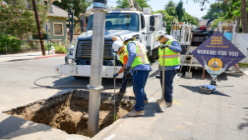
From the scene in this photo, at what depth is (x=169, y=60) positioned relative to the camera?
4641 millimetres

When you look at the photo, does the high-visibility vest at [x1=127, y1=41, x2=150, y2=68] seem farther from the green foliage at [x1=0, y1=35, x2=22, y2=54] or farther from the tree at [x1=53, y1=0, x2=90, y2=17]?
the tree at [x1=53, y1=0, x2=90, y2=17]

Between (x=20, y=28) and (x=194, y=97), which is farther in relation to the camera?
(x=20, y=28)

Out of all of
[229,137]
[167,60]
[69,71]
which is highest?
[167,60]

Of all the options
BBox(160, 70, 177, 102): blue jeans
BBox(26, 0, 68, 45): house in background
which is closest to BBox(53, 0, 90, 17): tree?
BBox(26, 0, 68, 45): house in background

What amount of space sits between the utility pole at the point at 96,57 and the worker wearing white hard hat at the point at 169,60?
1644 mm

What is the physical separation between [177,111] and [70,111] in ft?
8.94

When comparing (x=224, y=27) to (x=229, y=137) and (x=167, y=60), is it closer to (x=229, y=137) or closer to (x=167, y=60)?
(x=167, y=60)

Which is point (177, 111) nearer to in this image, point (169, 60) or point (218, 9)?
point (169, 60)

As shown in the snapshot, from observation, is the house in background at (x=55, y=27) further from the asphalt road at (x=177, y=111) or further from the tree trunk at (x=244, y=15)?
the tree trunk at (x=244, y=15)

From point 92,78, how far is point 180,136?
1.84 meters

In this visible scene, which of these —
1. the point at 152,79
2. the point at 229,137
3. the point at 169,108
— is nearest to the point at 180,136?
the point at 229,137

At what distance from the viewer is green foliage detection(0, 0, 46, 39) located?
57.0 ft

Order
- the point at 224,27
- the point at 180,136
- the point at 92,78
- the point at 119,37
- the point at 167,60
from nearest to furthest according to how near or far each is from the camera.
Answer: the point at 180,136, the point at 92,78, the point at 167,60, the point at 119,37, the point at 224,27

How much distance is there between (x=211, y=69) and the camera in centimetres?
683
